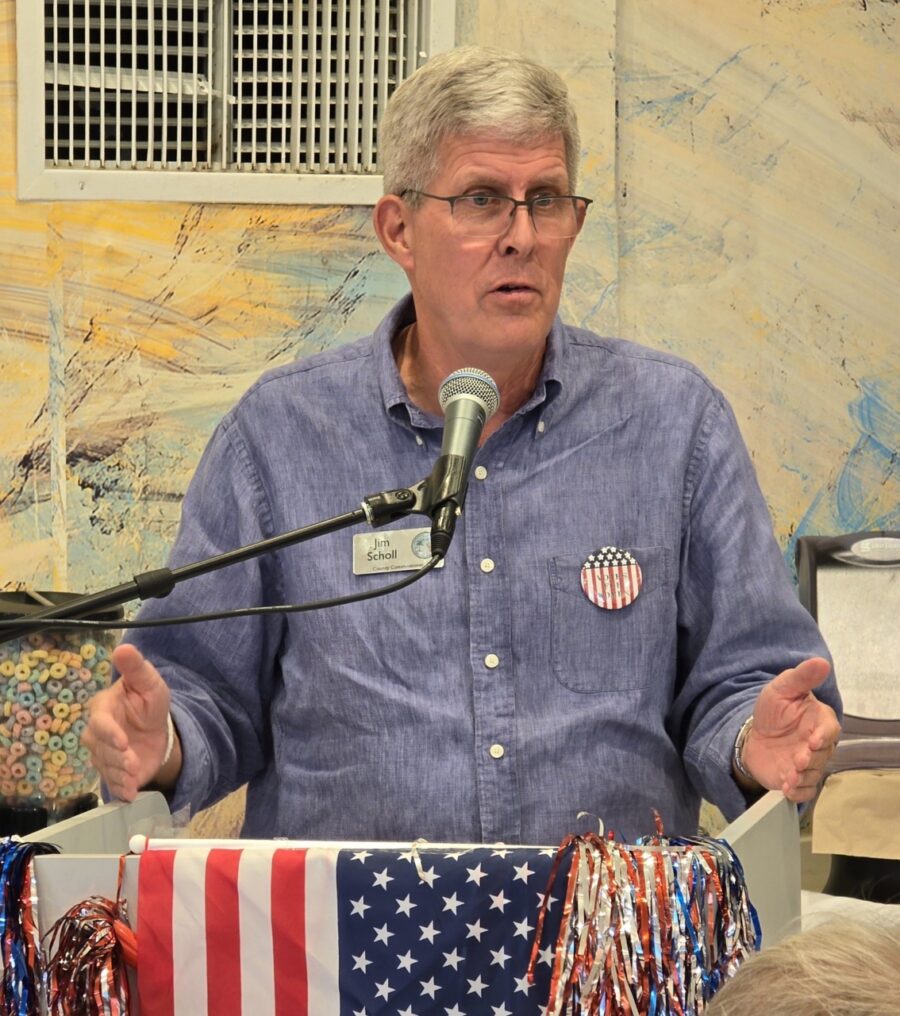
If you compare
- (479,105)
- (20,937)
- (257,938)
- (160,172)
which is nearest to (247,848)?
(257,938)

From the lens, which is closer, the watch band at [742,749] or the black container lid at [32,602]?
the watch band at [742,749]

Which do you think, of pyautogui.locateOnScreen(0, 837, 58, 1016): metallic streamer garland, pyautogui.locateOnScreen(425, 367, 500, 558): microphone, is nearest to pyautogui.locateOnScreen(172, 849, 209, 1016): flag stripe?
pyautogui.locateOnScreen(0, 837, 58, 1016): metallic streamer garland

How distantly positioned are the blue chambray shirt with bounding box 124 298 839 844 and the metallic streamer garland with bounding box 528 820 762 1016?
577mm

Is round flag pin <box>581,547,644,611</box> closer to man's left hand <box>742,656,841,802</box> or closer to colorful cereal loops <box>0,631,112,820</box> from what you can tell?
man's left hand <box>742,656,841,802</box>

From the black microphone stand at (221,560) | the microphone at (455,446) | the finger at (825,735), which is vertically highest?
the microphone at (455,446)

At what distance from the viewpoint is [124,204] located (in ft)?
9.60

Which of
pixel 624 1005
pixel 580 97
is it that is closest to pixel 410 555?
pixel 624 1005

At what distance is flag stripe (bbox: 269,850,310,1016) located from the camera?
1306 mm

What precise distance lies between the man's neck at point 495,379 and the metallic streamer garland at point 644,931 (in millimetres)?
869

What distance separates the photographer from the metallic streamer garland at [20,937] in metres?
1.30

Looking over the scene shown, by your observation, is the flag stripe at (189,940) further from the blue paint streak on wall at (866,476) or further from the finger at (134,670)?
the blue paint streak on wall at (866,476)

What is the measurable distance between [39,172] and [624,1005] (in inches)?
84.1

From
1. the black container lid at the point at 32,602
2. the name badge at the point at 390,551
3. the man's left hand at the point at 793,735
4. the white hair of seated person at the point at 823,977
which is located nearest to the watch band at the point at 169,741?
the black container lid at the point at 32,602

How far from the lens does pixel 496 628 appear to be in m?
1.97
